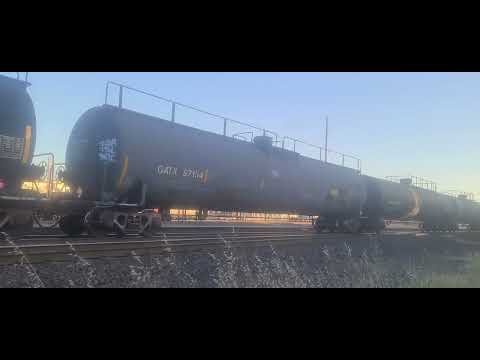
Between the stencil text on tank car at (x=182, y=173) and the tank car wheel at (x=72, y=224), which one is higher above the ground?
the stencil text on tank car at (x=182, y=173)

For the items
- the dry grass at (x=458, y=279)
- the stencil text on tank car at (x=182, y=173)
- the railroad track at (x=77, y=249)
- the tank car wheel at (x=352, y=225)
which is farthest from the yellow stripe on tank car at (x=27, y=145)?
the tank car wheel at (x=352, y=225)

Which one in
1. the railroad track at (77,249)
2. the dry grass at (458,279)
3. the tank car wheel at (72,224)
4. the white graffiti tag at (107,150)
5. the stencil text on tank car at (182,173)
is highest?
the white graffiti tag at (107,150)

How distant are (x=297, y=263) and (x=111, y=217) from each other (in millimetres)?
5201

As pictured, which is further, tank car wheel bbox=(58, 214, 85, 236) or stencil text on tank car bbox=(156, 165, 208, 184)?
stencil text on tank car bbox=(156, 165, 208, 184)

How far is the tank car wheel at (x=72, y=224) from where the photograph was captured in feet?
35.8

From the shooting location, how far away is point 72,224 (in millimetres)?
10961

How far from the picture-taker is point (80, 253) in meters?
7.88

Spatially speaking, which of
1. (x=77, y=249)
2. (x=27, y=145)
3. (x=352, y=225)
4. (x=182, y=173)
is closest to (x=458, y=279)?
(x=182, y=173)

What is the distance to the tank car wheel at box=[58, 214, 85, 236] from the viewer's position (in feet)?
35.8

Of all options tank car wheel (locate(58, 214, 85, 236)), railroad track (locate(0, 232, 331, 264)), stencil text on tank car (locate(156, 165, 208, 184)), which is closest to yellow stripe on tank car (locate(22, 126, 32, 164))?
railroad track (locate(0, 232, 331, 264))

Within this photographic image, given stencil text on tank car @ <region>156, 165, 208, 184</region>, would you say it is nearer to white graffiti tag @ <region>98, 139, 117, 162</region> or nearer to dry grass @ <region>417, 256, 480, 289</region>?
white graffiti tag @ <region>98, 139, 117, 162</region>

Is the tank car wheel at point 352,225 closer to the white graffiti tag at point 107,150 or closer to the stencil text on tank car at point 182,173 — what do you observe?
the stencil text on tank car at point 182,173
